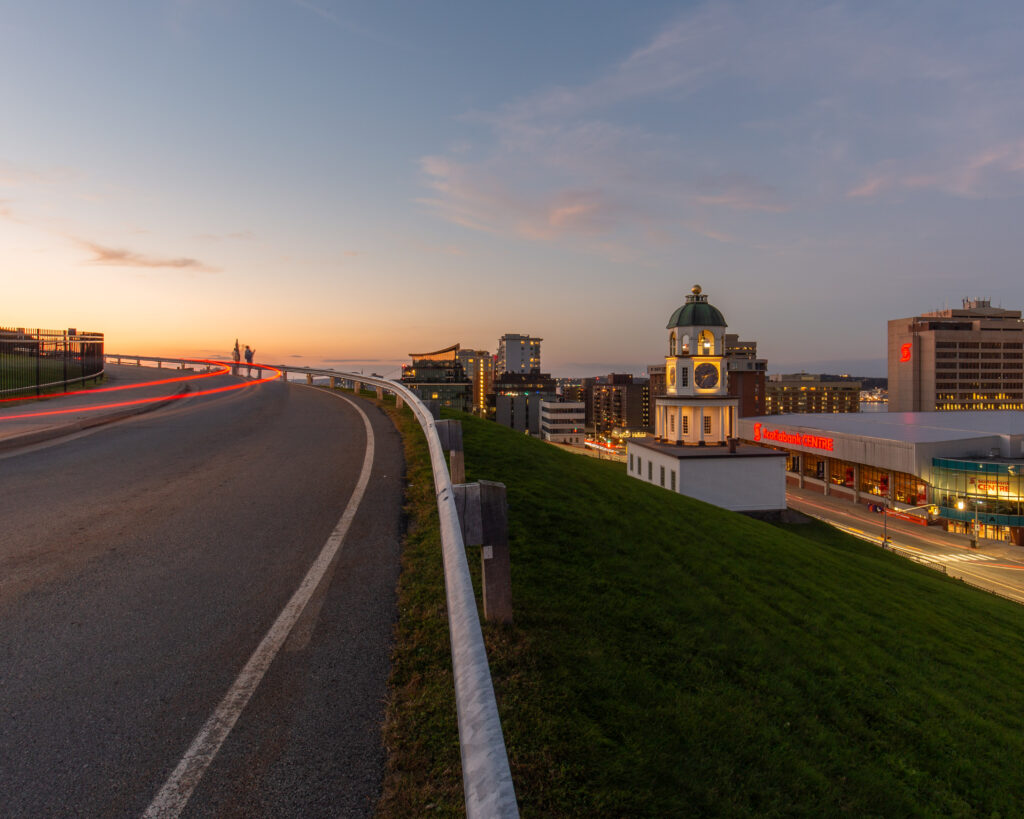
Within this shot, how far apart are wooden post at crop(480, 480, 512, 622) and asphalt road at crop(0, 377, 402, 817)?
35.2 inches

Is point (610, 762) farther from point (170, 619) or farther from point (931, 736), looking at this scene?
point (931, 736)

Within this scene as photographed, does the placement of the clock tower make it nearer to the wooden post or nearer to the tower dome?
the tower dome

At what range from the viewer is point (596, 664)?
4.59 metres

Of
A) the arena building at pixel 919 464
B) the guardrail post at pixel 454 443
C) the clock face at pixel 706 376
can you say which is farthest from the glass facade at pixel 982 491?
the guardrail post at pixel 454 443

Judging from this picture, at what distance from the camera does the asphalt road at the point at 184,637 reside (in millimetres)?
2825

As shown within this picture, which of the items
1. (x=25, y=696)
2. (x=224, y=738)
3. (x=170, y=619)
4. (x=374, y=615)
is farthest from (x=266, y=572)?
(x=224, y=738)

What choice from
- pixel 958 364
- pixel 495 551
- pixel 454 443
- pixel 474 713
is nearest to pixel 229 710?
pixel 495 551

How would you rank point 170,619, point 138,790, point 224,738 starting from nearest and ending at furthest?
point 138,790 → point 224,738 → point 170,619

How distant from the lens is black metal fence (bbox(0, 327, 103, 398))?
809 inches

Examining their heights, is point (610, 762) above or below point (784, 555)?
above

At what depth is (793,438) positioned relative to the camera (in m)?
75.1

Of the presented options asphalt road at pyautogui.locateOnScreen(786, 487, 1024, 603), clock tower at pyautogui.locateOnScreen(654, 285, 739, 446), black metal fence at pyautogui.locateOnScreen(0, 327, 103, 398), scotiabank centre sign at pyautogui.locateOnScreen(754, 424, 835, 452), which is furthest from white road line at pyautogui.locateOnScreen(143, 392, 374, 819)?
scotiabank centre sign at pyautogui.locateOnScreen(754, 424, 835, 452)

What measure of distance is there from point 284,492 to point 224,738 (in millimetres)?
5480

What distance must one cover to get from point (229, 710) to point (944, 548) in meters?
58.8
